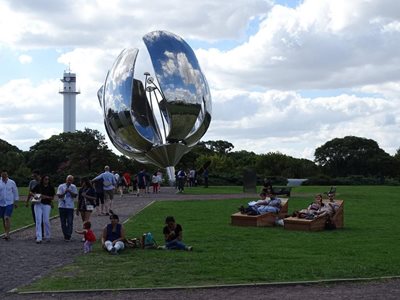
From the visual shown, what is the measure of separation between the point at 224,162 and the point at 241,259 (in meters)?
62.6

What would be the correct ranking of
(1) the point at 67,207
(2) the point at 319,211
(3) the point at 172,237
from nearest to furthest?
(3) the point at 172,237 → (1) the point at 67,207 → (2) the point at 319,211

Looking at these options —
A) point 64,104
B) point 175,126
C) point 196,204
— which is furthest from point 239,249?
point 64,104

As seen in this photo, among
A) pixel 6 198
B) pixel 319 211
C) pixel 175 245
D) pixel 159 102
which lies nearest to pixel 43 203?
pixel 6 198

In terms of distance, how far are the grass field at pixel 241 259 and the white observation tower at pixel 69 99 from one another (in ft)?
395

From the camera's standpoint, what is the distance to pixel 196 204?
2644cm

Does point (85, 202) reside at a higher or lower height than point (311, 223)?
higher

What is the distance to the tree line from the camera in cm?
6072

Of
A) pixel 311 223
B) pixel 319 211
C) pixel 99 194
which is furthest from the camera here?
pixel 99 194

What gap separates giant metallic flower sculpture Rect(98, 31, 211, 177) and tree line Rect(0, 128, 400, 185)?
1483cm

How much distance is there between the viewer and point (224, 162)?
73.9m

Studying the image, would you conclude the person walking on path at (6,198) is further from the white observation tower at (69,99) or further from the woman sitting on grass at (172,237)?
the white observation tower at (69,99)

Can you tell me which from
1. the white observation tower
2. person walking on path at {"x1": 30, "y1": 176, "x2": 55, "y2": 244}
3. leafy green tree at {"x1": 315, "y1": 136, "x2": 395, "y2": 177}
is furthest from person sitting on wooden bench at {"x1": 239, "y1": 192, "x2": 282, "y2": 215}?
the white observation tower

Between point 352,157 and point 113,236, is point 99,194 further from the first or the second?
point 352,157

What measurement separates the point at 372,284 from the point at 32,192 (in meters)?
9.32
